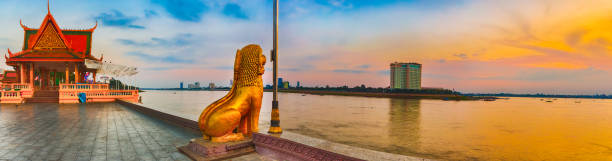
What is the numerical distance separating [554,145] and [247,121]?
15.3 metres

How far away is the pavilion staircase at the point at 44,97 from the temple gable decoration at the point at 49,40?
127 inches

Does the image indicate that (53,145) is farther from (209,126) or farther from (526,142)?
(526,142)

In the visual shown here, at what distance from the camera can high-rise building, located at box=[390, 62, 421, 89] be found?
461ft

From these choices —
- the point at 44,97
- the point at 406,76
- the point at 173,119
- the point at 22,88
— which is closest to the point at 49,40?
the point at 22,88

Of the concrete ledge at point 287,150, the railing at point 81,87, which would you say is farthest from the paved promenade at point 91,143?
the railing at point 81,87

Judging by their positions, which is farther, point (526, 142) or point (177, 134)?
point (526, 142)

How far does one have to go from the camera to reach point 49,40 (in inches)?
740

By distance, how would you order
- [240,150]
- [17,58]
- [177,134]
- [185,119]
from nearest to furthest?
[240,150]
[177,134]
[185,119]
[17,58]

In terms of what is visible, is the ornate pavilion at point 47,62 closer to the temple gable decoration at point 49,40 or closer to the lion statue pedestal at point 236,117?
the temple gable decoration at point 49,40

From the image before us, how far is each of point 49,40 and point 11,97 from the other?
4316mm

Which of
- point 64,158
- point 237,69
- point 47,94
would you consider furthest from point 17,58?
point 237,69

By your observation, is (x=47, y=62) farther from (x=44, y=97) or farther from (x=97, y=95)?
(x=97, y=95)

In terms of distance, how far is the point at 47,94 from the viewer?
62.2ft

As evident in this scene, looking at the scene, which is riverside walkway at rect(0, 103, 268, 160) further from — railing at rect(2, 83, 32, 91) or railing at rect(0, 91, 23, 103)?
railing at rect(2, 83, 32, 91)
